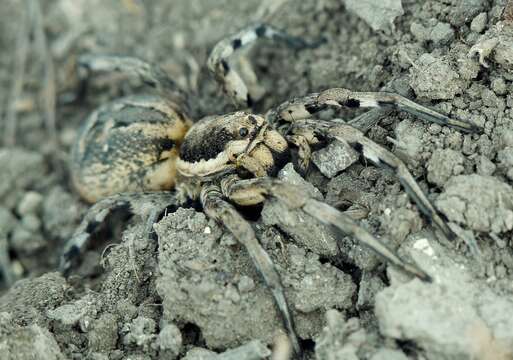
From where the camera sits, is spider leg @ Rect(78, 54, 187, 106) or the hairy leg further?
spider leg @ Rect(78, 54, 187, 106)

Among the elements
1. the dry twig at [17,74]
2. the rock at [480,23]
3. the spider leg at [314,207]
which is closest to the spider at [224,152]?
the spider leg at [314,207]

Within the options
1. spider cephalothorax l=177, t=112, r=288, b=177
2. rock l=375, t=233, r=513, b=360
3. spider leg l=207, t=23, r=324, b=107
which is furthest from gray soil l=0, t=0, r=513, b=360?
spider leg l=207, t=23, r=324, b=107

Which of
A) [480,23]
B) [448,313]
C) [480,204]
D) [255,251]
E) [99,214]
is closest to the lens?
[448,313]

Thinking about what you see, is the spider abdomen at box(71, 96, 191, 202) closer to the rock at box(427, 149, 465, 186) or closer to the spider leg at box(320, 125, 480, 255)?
the spider leg at box(320, 125, 480, 255)

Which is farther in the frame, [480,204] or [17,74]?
[17,74]

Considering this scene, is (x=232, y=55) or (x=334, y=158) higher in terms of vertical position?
(x=232, y=55)

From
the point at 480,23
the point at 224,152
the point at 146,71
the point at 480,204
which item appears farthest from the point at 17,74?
the point at 480,204

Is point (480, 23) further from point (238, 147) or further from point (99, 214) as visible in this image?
point (99, 214)
